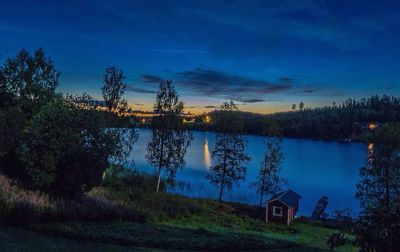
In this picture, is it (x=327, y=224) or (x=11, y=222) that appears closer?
(x=11, y=222)

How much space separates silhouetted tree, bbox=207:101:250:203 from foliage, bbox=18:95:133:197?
1714 centimetres

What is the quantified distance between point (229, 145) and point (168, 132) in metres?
6.83

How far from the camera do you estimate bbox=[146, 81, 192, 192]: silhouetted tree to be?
32406mm

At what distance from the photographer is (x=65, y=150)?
61.2 feet

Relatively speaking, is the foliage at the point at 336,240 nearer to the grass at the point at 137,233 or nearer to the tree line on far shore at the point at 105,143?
the tree line on far shore at the point at 105,143

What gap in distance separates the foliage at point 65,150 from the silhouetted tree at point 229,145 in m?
17.1

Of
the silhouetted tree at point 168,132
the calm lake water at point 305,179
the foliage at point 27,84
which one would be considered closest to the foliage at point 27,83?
the foliage at point 27,84

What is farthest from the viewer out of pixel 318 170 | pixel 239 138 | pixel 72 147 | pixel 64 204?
pixel 318 170

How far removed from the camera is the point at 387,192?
2703cm

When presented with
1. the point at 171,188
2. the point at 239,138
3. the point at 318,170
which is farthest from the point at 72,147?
the point at 318,170

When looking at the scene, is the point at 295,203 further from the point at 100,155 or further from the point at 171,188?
the point at 100,155

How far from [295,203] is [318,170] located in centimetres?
4340

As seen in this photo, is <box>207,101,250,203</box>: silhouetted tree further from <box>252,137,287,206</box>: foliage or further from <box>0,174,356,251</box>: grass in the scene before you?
<box>0,174,356,251</box>: grass

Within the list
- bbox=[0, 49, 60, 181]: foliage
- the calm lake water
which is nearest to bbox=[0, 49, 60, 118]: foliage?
bbox=[0, 49, 60, 181]: foliage
